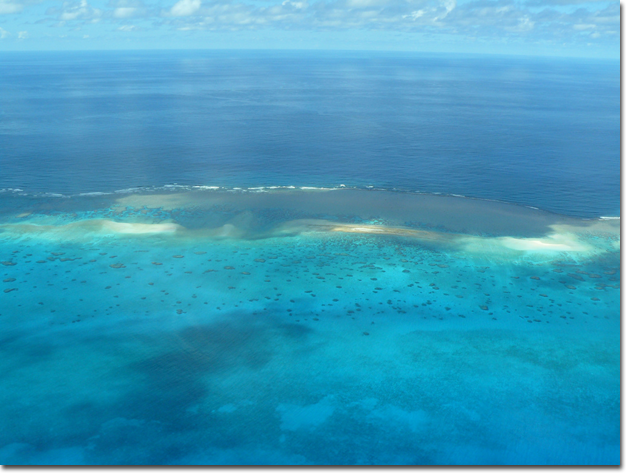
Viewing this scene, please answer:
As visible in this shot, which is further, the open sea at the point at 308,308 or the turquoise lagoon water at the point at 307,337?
the open sea at the point at 308,308

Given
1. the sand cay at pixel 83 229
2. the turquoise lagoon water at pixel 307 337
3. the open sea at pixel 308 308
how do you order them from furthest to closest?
the sand cay at pixel 83 229 → the open sea at pixel 308 308 → the turquoise lagoon water at pixel 307 337

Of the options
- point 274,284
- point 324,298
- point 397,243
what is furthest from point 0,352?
point 397,243

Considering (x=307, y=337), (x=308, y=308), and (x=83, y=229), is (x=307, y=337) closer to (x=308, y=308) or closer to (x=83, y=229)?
(x=308, y=308)

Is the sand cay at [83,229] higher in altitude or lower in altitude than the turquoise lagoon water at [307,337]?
higher

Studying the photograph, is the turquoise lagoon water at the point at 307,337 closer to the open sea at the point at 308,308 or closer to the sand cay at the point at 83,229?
the open sea at the point at 308,308

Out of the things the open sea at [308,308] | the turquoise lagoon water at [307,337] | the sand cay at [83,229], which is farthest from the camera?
the sand cay at [83,229]

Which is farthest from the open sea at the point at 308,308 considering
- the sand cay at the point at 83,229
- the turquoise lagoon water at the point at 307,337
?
the sand cay at the point at 83,229

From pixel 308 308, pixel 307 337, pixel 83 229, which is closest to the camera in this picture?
pixel 307 337

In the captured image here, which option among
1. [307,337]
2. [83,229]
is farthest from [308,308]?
[83,229]
